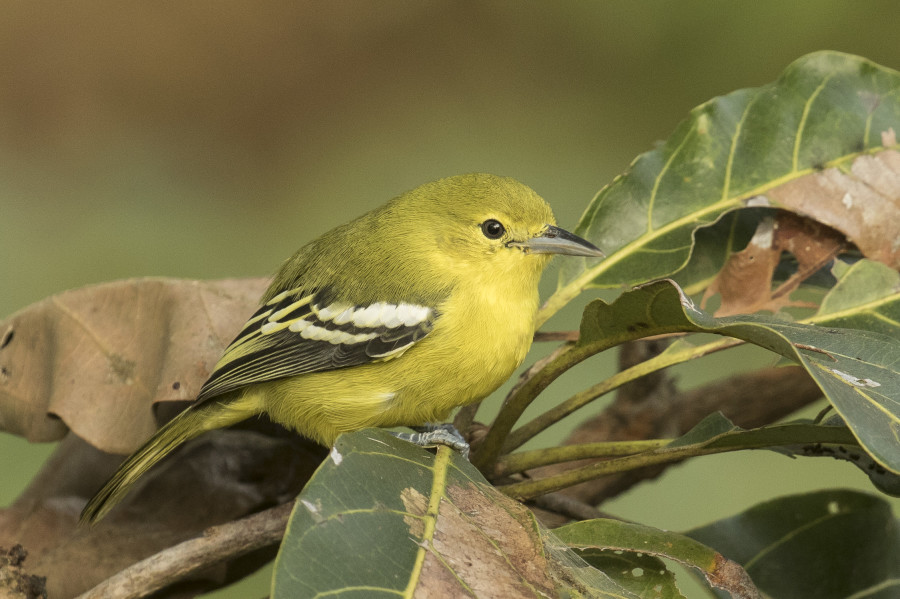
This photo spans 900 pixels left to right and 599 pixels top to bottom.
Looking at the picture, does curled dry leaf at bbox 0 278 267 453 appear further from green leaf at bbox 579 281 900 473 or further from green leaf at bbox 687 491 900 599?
green leaf at bbox 687 491 900 599

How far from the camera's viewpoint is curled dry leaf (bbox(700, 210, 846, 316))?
2562 millimetres

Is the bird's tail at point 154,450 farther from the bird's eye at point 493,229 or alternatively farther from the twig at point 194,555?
the bird's eye at point 493,229

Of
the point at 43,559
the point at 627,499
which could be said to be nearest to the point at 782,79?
the point at 43,559

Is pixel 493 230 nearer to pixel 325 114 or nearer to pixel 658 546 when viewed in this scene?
pixel 658 546

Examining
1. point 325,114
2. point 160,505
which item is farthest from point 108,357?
point 325,114

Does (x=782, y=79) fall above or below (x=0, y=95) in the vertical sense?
above

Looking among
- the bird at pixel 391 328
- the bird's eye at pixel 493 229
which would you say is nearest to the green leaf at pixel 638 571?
the bird at pixel 391 328

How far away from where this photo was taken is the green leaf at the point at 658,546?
6.21 ft

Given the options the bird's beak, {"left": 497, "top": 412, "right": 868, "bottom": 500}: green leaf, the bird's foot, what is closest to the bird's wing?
the bird's foot

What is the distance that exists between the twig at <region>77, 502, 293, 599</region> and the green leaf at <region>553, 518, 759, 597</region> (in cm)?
67

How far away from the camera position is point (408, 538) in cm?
163

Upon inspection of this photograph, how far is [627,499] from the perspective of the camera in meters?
5.00

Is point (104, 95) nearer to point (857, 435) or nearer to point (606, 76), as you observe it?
point (606, 76)

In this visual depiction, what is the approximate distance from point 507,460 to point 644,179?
88cm
